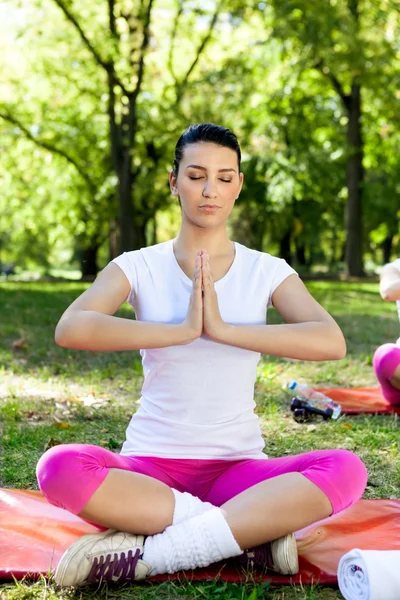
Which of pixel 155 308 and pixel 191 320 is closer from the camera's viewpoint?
pixel 191 320

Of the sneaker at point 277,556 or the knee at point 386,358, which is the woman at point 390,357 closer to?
the knee at point 386,358

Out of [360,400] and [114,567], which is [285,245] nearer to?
[360,400]

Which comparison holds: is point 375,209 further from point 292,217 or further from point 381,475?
point 381,475

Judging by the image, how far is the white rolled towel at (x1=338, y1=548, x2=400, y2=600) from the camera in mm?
2289

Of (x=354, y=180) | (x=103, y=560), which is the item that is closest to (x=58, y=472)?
(x=103, y=560)

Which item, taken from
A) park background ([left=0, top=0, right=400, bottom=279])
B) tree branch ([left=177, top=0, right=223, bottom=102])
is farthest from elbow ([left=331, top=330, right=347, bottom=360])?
tree branch ([left=177, top=0, right=223, bottom=102])

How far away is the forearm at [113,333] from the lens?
2674 mm

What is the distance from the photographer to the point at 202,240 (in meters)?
2.99

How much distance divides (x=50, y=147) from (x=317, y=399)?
18.5 metres

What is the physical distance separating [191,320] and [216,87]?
16200 millimetres

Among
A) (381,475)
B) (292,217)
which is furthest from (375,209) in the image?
Answer: (381,475)

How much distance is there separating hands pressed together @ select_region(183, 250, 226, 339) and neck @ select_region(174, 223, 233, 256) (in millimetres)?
262

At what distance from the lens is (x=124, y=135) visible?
1739 cm

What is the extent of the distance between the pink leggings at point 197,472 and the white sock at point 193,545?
9.2 inches
